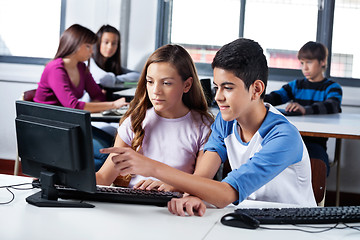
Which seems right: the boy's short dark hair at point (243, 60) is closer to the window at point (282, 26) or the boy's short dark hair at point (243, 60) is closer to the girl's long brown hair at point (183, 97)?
A: the girl's long brown hair at point (183, 97)

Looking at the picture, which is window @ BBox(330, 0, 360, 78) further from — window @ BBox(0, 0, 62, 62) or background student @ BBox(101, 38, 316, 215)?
background student @ BBox(101, 38, 316, 215)

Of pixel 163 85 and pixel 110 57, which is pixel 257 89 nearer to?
pixel 163 85

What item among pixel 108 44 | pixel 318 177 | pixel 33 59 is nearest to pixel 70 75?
pixel 108 44

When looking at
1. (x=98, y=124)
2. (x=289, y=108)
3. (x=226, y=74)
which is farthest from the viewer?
(x=98, y=124)

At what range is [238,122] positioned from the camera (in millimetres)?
1724

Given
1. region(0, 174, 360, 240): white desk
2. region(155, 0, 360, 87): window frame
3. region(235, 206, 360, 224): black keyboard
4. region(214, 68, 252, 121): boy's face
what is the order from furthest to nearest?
1. region(155, 0, 360, 87): window frame
2. region(214, 68, 252, 121): boy's face
3. region(235, 206, 360, 224): black keyboard
4. region(0, 174, 360, 240): white desk

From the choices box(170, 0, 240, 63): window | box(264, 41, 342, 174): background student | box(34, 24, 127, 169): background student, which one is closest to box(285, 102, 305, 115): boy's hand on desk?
box(264, 41, 342, 174): background student

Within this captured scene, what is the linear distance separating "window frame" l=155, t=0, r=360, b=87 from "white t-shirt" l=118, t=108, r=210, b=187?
253 cm

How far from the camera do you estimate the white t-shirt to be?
6.88ft

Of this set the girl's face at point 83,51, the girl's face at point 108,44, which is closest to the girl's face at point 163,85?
the girl's face at point 83,51

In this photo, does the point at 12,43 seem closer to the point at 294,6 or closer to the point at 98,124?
the point at 98,124

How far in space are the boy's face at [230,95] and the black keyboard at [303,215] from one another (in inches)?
12.6

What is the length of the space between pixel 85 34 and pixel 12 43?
Answer: 1.74 metres

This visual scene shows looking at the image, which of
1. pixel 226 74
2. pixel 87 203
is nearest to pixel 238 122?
pixel 226 74
